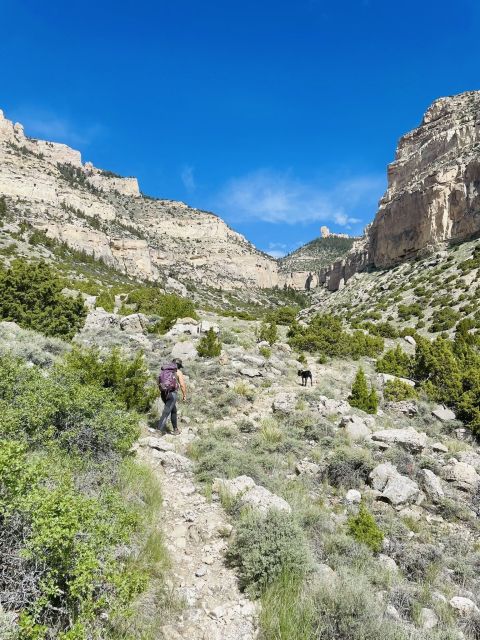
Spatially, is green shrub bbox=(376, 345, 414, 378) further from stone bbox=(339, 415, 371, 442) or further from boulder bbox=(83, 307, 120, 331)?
boulder bbox=(83, 307, 120, 331)

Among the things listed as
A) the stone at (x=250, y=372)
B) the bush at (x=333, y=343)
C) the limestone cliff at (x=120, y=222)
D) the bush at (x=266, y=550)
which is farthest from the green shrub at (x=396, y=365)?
the limestone cliff at (x=120, y=222)

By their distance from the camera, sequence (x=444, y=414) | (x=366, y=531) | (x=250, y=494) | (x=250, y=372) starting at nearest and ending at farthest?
(x=366, y=531) → (x=250, y=494) → (x=444, y=414) → (x=250, y=372)

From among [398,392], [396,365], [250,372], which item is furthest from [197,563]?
[396,365]

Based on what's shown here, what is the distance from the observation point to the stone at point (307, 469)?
22.2 ft

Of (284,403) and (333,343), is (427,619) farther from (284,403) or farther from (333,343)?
(333,343)

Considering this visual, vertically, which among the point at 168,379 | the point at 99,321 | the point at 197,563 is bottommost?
the point at 197,563

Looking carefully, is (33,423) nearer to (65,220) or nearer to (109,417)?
(109,417)

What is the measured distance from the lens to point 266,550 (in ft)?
13.2

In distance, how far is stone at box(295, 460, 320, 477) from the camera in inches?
266

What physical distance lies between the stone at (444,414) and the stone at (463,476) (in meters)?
3.95

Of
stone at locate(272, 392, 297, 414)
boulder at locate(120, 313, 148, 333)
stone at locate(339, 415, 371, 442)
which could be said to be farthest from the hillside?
stone at locate(339, 415, 371, 442)

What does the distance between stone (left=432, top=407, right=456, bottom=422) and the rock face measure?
3968cm

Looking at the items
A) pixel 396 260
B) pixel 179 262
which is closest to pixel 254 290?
pixel 179 262

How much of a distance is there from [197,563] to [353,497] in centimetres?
296
